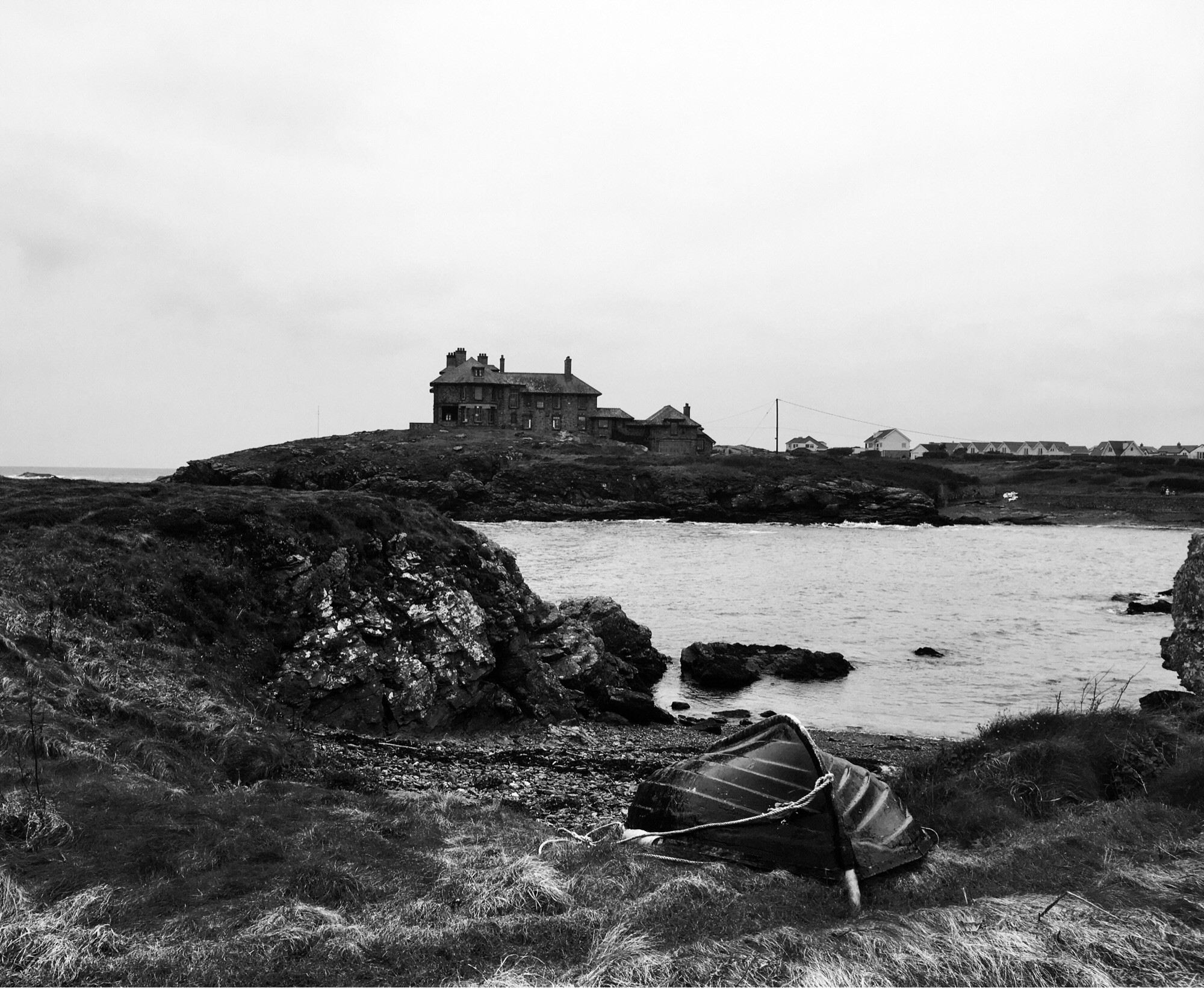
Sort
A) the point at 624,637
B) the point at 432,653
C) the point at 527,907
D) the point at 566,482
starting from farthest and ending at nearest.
Answer: the point at 566,482 → the point at 624,637 → the point at 432,653 → the point at 527,907

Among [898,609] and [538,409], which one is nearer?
[898,609]

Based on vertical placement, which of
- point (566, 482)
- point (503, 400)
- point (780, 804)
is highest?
point (503, 400)

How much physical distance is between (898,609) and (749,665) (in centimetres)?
1770

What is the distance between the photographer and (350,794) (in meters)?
11.1

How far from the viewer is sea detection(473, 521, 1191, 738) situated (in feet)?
86.8

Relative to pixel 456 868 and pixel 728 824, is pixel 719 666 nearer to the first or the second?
pixel 728 824

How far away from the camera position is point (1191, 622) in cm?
1858

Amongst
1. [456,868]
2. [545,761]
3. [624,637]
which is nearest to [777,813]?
[456,868]

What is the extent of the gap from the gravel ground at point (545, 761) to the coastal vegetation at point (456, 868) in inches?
10.1

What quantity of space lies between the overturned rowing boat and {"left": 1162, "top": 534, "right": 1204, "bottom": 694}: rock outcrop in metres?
12.5

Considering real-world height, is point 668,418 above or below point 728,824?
above

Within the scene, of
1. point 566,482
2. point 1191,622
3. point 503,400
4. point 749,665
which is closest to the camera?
point 1191,622

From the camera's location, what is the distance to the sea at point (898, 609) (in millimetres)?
26469

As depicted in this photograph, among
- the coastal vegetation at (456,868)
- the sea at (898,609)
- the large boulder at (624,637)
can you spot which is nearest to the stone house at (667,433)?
the sea at (898,609)
